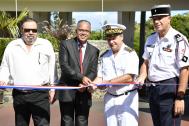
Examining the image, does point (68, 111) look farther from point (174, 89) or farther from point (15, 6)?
point (15, 6)

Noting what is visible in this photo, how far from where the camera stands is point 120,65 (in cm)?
491

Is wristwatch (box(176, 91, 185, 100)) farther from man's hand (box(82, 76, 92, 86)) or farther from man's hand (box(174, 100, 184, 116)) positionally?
man's hand (box(82, 76, 92, 86))

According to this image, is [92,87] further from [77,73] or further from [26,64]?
[26,64]

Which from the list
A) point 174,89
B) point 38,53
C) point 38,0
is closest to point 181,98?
point 174,89

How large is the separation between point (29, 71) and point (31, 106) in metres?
0.46

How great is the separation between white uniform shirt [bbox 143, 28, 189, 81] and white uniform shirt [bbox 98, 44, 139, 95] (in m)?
0.33

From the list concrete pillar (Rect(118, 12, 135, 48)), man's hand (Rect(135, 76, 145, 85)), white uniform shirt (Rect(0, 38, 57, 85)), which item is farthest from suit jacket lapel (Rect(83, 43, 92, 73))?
concrete pillar (Rect(118, 12, 135, 48))

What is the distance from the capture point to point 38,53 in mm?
5254

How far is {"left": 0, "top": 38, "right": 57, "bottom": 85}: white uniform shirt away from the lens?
5.20 m

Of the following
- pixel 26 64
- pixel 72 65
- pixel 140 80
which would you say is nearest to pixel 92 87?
pixel 72 65

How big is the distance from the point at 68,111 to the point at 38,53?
0.89 m

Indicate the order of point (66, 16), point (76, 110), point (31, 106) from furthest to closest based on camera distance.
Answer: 1. point (66, 16)
2. point (76, 110)
3. point (31, 106)

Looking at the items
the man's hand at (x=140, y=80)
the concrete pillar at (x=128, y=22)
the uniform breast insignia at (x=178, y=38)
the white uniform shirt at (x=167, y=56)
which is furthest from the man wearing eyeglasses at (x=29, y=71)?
the concrete pillar at (x=128, y=22)

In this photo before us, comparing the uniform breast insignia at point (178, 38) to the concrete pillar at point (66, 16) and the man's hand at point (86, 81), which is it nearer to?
the man's hand at point (86, 81)
